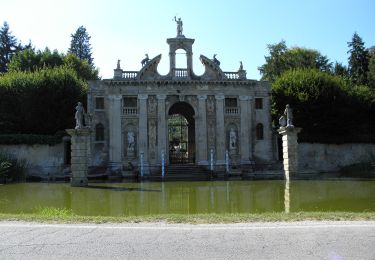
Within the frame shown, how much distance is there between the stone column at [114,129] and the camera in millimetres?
34062

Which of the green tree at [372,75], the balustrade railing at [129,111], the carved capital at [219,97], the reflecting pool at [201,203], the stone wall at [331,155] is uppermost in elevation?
the green tree at [372,75]

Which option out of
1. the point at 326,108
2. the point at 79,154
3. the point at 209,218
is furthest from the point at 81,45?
the point at 209,218

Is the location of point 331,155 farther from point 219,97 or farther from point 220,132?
point 219,97

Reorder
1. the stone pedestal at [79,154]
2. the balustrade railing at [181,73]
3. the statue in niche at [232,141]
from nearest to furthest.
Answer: the stone pedestal at [79,154] → the statue in niche at [232,141] → the balustrade railing at [181,73]

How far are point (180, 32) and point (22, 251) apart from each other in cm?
3212

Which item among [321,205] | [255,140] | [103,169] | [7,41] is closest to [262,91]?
[255,140]

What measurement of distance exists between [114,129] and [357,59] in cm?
3169

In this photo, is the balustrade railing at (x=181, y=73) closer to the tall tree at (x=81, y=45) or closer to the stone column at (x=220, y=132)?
the stone column at (x=220, y=132)

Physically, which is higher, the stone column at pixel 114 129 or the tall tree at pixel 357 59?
the tall tree at pixel 357 59

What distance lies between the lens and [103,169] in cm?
3378

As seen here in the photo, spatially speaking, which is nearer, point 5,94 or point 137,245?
point 137,245

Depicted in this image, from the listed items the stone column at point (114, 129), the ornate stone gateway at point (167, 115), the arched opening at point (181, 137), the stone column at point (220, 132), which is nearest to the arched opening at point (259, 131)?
the ornate stone gateway at point (167, 115)

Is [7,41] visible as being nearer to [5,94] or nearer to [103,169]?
[5,94]

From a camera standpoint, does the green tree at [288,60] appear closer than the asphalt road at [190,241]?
No
